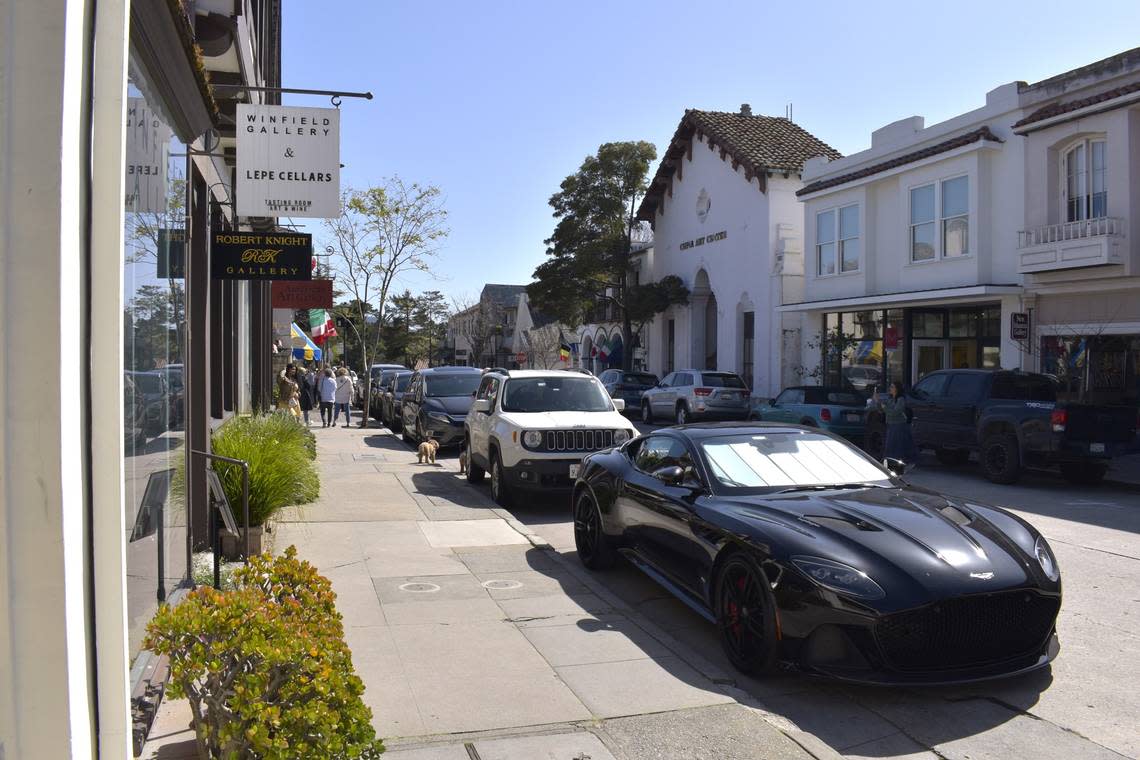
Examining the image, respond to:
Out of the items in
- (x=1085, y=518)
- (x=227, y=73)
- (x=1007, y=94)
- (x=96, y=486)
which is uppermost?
(x=1007, y=94)

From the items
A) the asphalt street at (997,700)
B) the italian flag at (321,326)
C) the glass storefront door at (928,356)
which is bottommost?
the asphalt street at (997,700)

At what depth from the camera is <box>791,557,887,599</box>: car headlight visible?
16.0ft

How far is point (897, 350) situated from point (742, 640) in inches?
848

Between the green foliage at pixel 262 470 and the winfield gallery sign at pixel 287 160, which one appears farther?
the winfield gallery sign at pixel 287 160

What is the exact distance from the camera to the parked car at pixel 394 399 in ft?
80.5

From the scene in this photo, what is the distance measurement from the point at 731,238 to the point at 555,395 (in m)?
22.8

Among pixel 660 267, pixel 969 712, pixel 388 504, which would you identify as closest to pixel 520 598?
pixel 969 712

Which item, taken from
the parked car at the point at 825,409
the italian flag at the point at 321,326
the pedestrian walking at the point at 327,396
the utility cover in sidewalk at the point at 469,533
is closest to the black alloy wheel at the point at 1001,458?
the parked car at the point at 825,409

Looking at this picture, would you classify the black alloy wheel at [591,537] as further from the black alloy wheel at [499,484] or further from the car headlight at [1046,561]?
the car headlight at [1046,561]

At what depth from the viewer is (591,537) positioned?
8336mm

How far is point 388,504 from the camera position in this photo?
11.6 m

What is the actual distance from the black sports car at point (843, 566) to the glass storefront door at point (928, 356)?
1847cm

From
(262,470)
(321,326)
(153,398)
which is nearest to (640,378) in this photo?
(321,326)

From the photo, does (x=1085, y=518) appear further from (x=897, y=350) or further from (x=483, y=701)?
(x=897, y=350)
